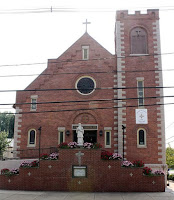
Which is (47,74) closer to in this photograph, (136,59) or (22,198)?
(136,59)

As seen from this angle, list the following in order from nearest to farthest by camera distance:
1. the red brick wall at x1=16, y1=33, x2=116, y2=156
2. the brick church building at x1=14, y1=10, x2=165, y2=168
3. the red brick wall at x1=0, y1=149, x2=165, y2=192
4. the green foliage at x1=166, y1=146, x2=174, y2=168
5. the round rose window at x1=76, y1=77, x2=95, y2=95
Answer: the red brick wall at x1=0, y1=149, x2=165, y2=192 < the brick church building at x1=14, y1=10, x2=165, y2=168 < the red brick wall at x1=16, y1=33, x2=116, y2=156 < the round rose window at x1=76, y1=77, x2=95, y2=95 < the green foliage at x1=166, y1=146, x2=174, y2=168

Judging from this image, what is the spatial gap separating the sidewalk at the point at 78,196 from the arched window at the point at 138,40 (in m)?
12.0

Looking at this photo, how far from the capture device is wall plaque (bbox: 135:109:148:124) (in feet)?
63.6

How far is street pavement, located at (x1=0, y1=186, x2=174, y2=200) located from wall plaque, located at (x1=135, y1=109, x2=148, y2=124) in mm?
6498

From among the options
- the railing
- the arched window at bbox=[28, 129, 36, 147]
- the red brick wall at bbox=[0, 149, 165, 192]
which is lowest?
the red brick wall at bbox=[0, 149, 165, 192]

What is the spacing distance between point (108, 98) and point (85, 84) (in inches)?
92.1

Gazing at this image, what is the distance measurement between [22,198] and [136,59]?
13845 mm

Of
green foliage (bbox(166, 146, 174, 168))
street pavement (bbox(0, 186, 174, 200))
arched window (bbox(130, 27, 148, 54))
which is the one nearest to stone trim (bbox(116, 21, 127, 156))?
arched window (bbox(130, 27, 148, 54))

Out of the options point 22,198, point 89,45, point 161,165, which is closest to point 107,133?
point 161,165

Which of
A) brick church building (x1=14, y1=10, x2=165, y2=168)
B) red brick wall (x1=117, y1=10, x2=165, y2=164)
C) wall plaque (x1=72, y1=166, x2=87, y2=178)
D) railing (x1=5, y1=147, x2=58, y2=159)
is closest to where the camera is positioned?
wall plaque (x1=72, y1=166, x2=87, y2=178)

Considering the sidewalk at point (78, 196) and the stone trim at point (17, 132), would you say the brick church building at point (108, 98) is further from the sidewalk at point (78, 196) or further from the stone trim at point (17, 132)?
the sidewalk at point (78, 196)

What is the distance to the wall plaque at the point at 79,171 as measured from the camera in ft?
49.6

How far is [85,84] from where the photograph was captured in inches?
834

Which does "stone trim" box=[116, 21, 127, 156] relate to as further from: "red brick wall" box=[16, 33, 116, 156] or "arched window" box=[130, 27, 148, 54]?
"arched window" box=[130, 27, 148, 54]
